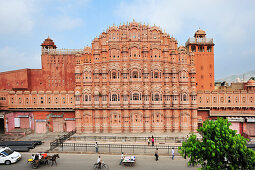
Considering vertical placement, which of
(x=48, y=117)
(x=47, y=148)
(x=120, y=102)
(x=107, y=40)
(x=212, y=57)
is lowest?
(x=47, y=148)

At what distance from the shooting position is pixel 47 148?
2570 centimetres

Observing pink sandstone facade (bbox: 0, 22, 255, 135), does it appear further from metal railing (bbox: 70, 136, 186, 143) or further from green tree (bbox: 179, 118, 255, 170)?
green tree (bbox: 179, 118, 255, 170)

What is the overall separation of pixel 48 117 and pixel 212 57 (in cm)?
3692

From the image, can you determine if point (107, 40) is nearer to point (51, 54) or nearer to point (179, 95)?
point (51, 54)

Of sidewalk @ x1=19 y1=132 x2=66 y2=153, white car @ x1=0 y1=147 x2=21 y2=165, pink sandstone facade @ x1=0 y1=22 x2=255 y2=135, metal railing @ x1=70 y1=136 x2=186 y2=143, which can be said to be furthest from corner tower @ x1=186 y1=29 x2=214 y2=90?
white car @ x1=0 y1=147 x2=21 y2=165

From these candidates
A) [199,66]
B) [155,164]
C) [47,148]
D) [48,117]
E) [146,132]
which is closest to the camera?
[155,164]

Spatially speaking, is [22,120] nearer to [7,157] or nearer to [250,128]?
[7,157]

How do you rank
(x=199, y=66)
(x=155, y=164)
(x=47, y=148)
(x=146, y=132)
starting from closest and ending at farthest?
(x=155, y=164) → (x=47, y=148) → (x=146, y=132) → (x=199, y=66)

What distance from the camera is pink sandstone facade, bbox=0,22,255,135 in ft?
106

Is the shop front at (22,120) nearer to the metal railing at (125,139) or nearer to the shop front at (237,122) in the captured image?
the metal railing at (125,139)

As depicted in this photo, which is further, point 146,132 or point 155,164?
point 146,132

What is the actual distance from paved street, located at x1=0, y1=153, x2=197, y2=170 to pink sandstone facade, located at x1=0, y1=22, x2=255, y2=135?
1065 cm

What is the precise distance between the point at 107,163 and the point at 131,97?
14.5m

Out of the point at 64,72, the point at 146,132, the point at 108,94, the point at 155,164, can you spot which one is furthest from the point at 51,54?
the point at 155,164
